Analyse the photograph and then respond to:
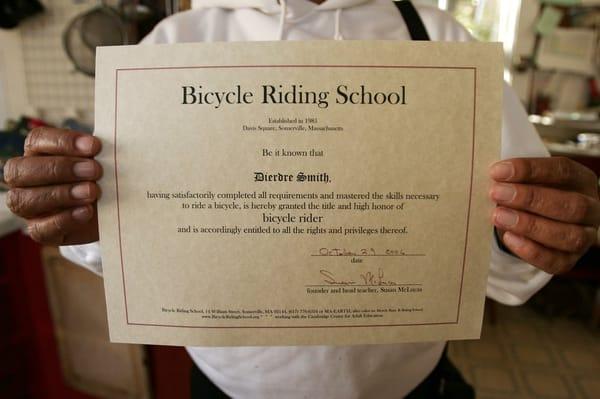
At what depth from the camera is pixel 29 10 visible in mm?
1510

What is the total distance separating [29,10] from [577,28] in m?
2.98

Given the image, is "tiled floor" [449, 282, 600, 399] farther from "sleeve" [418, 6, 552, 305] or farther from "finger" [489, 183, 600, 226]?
"finger" [489, 183, 600, 226]

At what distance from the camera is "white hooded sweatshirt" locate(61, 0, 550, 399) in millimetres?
625

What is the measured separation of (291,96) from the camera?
0.44 meters

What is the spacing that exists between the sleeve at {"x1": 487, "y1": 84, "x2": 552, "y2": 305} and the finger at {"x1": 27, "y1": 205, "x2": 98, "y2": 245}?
601 mm

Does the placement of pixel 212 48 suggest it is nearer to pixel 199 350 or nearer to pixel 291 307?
pixel 291 307

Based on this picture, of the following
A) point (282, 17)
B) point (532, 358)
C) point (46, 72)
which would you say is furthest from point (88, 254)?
point (532, 358)

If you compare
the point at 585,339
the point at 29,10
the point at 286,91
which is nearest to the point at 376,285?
the point at 286,91

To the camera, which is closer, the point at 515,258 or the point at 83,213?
the point at 83,213

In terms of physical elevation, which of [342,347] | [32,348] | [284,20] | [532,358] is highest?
[284,20]

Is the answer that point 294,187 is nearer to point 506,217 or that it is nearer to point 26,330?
point 506,217

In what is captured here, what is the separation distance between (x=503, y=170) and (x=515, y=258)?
0.81 feet

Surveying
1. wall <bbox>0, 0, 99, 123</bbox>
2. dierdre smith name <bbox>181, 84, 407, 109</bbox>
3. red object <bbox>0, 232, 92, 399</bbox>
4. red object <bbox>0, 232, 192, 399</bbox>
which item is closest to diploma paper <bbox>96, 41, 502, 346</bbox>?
dierdre smith name <bbox>181, 84, 407, 109</bbox>

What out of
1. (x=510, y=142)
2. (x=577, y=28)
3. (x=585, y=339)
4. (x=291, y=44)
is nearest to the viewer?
(x=291, y=44)
